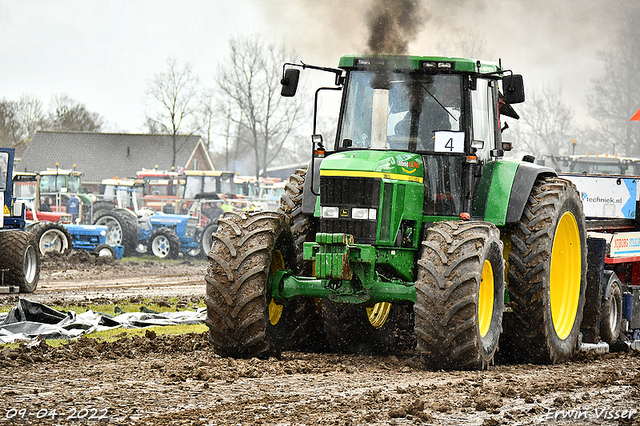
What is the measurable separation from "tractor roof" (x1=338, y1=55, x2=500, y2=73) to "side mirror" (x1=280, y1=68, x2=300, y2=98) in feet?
2.11

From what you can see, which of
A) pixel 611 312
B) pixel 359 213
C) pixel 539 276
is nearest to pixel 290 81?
pixel 359 213

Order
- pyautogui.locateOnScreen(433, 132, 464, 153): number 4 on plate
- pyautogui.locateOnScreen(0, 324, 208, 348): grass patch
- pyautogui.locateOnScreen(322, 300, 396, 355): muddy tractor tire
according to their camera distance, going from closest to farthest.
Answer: pyautogui.locateOnScreen(433, 132, 464, 153): number 4 on plate, pyautogui.locateOnScreen(322, 300, 396, 355): muddy tractor tire, pyautogui.locateOnScreen(0, 324, 208, 348): grass patch

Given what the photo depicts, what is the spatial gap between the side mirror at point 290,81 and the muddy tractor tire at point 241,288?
4.72 ft

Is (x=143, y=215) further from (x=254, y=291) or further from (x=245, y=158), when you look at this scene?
(x=245, y=158)

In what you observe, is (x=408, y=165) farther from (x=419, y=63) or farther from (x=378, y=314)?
(x=378, y=314)

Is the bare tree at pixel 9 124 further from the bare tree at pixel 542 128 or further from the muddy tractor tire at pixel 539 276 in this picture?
the muddy tractor tire at pixel 539 276

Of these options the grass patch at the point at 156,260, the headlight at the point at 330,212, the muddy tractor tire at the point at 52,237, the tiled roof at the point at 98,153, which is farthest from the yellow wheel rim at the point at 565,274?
the tiled roof at the point at 98,153

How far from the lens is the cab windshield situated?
346 inches

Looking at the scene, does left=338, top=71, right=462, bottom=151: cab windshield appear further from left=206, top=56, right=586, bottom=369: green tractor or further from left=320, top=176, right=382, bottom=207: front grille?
left=320, top=176, right=382, bottom=207: front grille

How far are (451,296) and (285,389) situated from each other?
1709mm

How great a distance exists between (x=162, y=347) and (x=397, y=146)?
327 centimetres

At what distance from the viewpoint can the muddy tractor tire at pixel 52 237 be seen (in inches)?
894

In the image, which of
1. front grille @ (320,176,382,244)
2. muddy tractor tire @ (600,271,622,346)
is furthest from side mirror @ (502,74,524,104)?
muddy tractor tire @ (600,271,622,346)

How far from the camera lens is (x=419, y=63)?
28.8 feet
